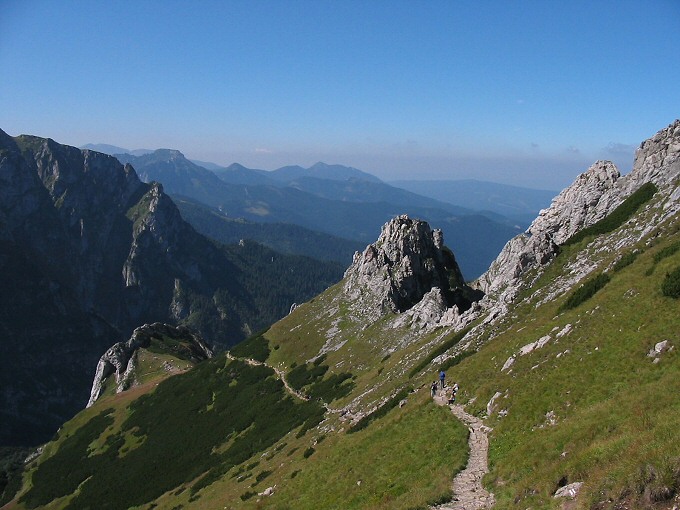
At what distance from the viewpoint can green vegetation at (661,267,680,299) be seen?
30297 millimetres

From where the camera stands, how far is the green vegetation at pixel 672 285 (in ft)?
99.4

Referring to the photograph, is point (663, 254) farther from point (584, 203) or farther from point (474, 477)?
point (584, 203)

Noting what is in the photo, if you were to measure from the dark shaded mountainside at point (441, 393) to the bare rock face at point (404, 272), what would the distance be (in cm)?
42

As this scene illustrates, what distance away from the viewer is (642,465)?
14969mm

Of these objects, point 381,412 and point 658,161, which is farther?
point 658,161

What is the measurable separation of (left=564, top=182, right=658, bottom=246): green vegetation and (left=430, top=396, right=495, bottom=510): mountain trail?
4107 cm

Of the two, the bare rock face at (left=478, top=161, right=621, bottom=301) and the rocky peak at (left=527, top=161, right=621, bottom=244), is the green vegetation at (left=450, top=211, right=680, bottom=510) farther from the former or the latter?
the rocky peak at (left=527, top=161, right=621, bottom=244)

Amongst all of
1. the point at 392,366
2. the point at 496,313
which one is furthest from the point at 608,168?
the point at 392,366

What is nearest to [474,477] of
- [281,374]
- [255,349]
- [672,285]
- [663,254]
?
[672,285]

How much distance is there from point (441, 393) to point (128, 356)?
132994mm

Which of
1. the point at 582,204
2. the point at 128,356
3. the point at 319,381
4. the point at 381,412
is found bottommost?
the point at 128,356

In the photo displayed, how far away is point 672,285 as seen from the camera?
30750 mm

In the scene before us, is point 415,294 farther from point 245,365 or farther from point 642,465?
point 642,465

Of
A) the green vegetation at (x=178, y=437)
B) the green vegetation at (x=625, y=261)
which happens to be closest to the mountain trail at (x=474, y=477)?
the green vegetation at (x=625, y=261)
